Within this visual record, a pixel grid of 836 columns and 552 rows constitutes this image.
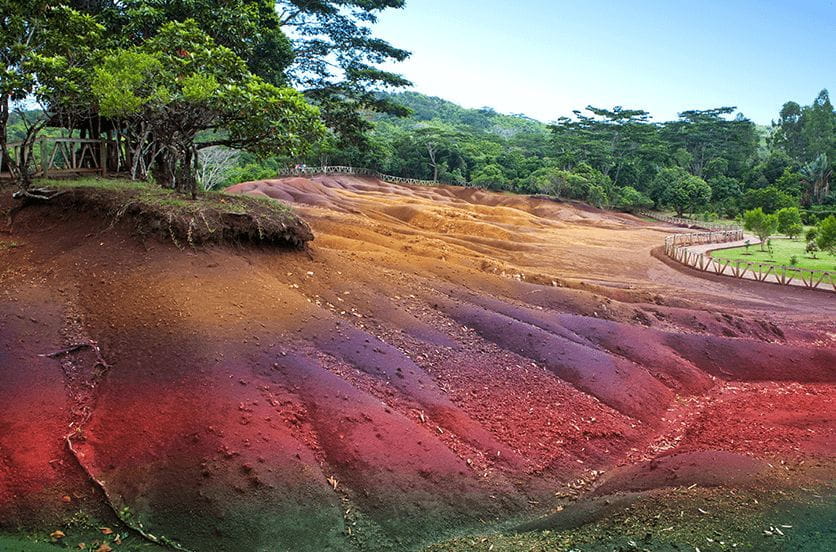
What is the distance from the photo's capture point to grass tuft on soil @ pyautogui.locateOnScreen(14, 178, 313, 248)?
12445 mm

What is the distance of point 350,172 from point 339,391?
192 ft

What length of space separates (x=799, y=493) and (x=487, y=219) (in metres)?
37.1

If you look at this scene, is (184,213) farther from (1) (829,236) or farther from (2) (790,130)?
(2) (790,130)

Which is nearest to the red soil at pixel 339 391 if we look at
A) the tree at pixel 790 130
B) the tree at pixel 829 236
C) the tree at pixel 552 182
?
the tree at pixel 829 236

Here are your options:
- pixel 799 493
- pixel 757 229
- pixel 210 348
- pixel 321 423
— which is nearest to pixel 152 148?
pixel 210 348

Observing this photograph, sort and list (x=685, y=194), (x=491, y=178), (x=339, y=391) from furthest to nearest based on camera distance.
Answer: (x=491, y=178) → (x=685, y=194) → (x=339, y=391)

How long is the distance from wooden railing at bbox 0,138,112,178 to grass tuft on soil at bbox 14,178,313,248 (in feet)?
8.02

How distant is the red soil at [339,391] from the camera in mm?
8203

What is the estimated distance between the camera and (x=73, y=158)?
60.4 ft

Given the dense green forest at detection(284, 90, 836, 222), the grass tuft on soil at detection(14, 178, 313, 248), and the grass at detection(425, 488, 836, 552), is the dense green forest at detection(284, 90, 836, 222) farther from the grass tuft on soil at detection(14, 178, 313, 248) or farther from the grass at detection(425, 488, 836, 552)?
the grass at detection(425, 488, 836, 552)

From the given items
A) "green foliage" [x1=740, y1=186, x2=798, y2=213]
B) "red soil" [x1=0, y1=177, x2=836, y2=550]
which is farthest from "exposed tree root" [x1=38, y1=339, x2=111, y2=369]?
"green foliage" [x1=740, y1=186, x2=798, y2=213]

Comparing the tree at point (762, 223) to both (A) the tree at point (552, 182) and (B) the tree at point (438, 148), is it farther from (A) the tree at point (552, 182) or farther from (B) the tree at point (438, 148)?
(B) the tree at point (438, 148)

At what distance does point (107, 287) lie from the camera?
37.0 feet

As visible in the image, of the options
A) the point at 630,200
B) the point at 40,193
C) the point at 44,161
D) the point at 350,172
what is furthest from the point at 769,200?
the point at 40,193
